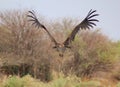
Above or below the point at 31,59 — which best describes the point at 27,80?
below

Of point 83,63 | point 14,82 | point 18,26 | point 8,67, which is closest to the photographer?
point 14,82

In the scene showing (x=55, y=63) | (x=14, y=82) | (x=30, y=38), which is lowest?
(x=14, y=82)

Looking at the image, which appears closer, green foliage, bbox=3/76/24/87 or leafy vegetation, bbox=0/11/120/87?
green foliage, bbox=3/76/24/87

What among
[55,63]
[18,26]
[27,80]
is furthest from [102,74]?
[27,80]

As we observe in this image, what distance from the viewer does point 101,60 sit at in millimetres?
31328

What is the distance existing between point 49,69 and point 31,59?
134 centimetres

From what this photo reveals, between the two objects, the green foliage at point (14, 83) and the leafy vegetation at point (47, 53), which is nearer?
the green foliage at point (14, 83)

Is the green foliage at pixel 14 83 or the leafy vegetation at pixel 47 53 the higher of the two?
the leafy vegetation at pixel 47 53

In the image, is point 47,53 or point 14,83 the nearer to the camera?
point 14,83

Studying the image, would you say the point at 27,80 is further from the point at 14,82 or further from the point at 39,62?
the point at 39,62

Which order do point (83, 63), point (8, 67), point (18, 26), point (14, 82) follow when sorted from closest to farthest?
1. point (14, 82)
2. point (8, 67)
3. point (18, 26)
4. point (83, 63)

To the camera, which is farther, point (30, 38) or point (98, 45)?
point (98, 45)

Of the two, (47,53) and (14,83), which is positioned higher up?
(47,53)

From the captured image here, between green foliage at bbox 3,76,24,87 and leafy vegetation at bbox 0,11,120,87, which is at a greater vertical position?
leafy vegetation at bbox 0,11,120,87
